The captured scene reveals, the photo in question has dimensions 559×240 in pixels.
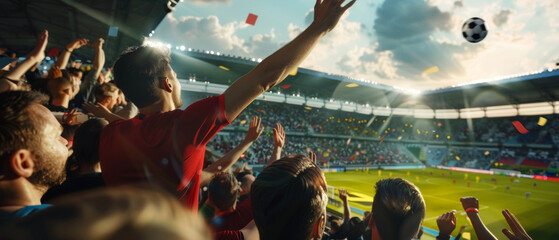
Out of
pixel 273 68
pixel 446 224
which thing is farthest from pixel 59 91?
pixel 446 224

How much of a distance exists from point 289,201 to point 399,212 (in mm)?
1221

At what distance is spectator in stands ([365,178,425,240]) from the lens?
2133mm

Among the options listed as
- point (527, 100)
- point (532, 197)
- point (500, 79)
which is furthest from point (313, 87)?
point (527, 100)

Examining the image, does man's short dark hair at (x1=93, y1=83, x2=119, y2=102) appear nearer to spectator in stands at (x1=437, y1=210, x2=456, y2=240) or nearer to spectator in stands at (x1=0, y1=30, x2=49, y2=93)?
spectator in stands at (x1=0, y1=30, x2=49, y2=93)

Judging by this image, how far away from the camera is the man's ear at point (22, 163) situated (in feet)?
3.95

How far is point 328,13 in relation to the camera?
1653mm

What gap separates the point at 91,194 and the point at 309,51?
1268 mm

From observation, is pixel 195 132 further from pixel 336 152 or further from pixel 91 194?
pixel 336 152

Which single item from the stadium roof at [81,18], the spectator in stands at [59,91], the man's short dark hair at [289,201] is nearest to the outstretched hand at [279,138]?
the man's short dark hair at [289,201]

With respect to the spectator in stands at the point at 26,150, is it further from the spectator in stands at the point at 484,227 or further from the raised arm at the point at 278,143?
the spectator in stands at the point at 484,227

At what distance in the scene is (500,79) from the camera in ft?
102

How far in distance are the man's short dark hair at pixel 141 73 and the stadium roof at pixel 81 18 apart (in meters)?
12.4

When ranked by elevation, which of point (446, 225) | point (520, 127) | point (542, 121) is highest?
point (542, 121)

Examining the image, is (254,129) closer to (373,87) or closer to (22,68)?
(22,68)
